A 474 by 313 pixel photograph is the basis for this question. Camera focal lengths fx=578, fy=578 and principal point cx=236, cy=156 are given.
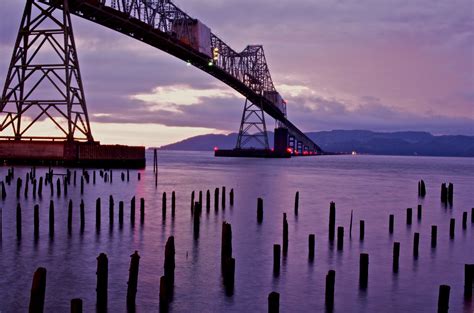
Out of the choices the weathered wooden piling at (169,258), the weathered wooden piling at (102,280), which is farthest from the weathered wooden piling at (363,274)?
the weathered wooden piling at (102,280)

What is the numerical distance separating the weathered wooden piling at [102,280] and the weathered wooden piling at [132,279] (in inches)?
20.3

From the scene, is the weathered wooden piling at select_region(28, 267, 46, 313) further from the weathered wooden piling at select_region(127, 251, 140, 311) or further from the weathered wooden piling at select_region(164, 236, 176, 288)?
the weathered wooden piling at select_region(164, 236, 176, 288)

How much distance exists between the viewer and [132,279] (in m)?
12.3

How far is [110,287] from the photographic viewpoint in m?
15.3

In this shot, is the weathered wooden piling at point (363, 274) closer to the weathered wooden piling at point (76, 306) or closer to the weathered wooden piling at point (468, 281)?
the weathered wooden piling at point (468, 281)

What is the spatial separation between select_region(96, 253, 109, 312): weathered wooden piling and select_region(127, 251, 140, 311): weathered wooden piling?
516 mm

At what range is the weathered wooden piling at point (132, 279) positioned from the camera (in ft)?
40.1

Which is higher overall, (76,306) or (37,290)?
(37,290)

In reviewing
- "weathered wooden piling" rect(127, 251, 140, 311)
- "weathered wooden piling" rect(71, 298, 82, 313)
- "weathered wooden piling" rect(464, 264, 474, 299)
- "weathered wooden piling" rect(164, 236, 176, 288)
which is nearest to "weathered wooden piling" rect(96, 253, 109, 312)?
"weathered wooden piling" rect(127, 251, 140, 311)

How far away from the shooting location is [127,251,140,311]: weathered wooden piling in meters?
12.2

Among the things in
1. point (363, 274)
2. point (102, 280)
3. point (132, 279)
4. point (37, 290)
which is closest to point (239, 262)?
point (363, 274)

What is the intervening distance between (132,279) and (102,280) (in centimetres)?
69

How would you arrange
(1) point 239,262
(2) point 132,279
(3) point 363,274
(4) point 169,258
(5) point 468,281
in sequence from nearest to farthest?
(2) point 132,279 → (4) point 169,258 → (5) point 468,281 → (3) point 363,274 → (1) point 239,262

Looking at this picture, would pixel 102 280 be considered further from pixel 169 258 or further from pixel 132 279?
pixel 169 258
